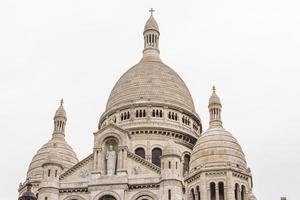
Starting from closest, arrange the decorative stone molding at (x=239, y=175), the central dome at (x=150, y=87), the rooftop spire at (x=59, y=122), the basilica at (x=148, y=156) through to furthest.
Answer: the basilica at (x=148, y=156)
the decorative stone molding at (x=239, y=175)
the rooftop spire at (x=59, y=122)
the central dome at (x=150, y=87)

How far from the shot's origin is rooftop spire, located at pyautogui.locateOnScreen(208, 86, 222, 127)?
51.0 metres

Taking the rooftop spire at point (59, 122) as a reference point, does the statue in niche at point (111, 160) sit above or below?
below

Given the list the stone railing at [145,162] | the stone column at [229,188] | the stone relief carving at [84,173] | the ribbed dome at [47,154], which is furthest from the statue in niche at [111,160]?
the ribbed dome at [47,154]

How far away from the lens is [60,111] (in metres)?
57.3

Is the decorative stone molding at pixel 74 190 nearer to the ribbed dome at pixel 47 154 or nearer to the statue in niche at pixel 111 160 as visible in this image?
the statue in niche at pixel 111 160

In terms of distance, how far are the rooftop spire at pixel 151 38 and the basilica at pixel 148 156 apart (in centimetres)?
415

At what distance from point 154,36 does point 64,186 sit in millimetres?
25171

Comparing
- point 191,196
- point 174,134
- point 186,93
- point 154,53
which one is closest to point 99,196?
point 191,196

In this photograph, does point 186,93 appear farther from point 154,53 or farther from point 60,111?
point 60,111

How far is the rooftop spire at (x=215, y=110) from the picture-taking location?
2010 inches

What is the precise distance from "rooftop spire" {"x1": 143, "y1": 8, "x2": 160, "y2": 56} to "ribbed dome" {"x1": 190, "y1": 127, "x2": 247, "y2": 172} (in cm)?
1745

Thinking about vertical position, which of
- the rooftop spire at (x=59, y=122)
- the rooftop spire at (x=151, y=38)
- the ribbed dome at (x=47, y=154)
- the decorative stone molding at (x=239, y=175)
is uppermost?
the rooftop spire at (x=151, y=38)

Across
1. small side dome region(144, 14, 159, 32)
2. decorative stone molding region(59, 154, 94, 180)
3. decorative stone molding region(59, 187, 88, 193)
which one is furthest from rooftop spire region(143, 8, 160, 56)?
decorative stone molding region(59, 187, 88, 193)

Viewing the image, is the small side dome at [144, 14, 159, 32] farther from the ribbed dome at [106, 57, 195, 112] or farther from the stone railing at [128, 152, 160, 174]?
the stone railing at [128, 152, 160, 174]
